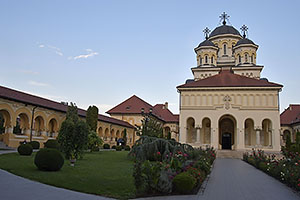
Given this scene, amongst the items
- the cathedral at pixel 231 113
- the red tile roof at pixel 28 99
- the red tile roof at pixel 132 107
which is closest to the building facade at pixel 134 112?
the red tile roof at pixel 132 107

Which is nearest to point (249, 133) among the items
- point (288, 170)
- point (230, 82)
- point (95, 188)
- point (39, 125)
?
point (230, 82)

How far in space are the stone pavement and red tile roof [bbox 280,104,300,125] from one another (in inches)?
1903

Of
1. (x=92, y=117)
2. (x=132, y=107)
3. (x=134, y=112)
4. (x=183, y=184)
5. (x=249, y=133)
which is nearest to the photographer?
(x=183, y=184)

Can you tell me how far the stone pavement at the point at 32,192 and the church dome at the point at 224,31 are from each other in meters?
45.9

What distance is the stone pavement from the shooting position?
7.32m

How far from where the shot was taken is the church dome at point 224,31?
162 ft

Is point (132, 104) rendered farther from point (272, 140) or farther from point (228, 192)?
point (228, 192)

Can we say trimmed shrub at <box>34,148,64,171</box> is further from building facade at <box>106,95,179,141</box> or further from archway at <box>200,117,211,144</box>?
building facade at <box>106,95,179,141</box>

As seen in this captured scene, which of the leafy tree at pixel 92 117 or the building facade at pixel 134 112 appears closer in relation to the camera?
the leafy tree at pixel 92 117

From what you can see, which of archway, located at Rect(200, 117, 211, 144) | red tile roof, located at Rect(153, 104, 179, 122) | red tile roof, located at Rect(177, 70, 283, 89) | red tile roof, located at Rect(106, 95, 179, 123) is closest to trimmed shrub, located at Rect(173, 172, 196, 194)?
red tile roof, located at Rect(177, 70, 283, 89)

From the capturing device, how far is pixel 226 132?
41.0 meters

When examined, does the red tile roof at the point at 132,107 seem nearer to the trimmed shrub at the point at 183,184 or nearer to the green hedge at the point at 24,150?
the green hedge at the point at 24,150

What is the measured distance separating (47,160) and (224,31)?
146ft

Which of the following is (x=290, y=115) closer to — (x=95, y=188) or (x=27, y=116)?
(x=27, y=116)
